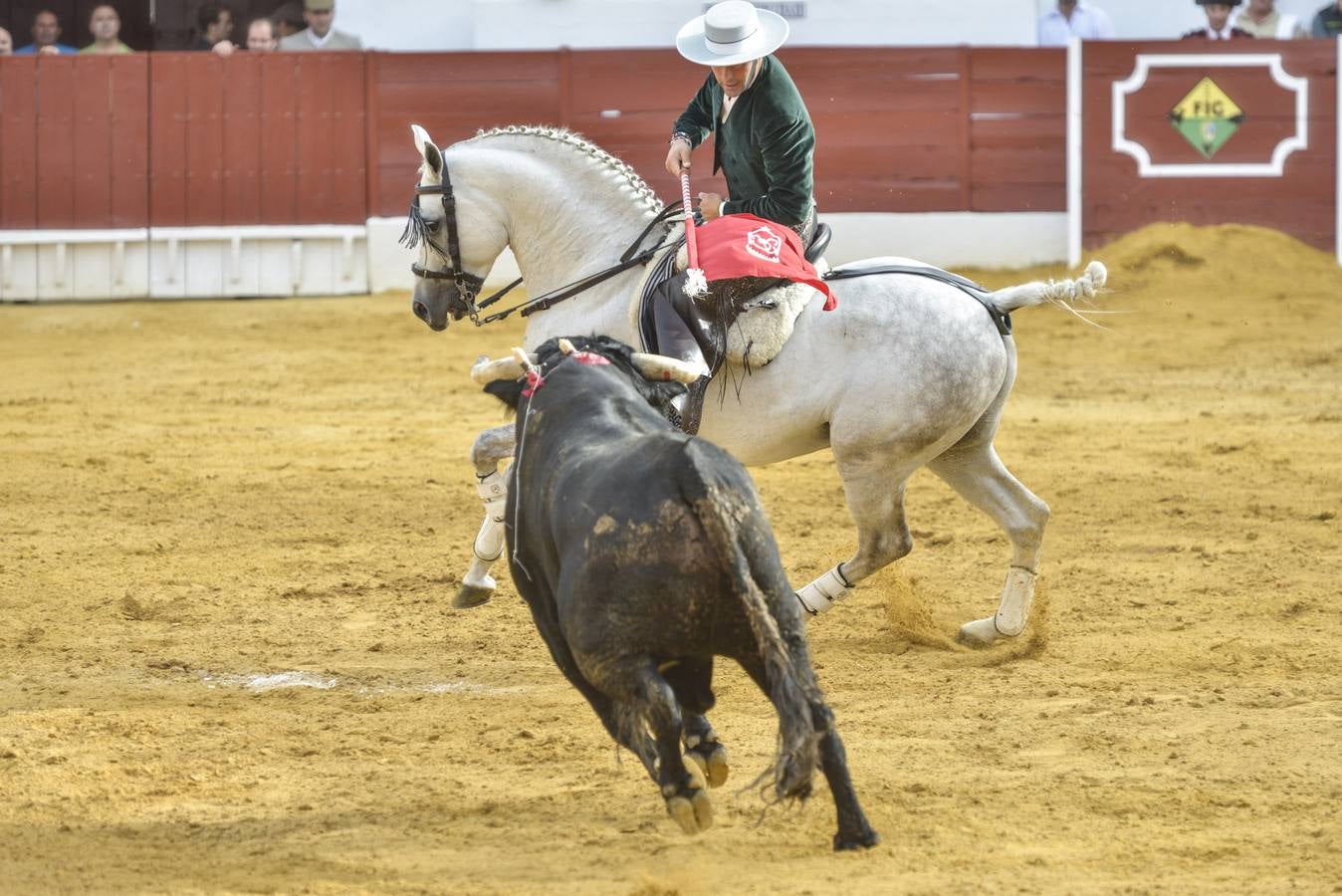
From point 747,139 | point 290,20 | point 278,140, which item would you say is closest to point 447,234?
point 747,139

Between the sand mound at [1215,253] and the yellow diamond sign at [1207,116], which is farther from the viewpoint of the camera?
the yellow diamond sign at [1207,116]

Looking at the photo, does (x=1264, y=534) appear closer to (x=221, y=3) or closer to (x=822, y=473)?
(x=822, y=473)

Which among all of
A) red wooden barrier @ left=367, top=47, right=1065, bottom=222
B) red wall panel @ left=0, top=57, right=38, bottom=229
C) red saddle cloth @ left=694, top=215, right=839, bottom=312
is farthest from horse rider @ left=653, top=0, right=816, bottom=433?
red wall panel @ left=0, top=57, right=38, bottom=229

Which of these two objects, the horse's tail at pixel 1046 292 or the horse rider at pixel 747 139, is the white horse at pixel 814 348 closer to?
the horse's tail at pixel 1046 292

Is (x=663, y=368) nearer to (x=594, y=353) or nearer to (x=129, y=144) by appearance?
(x=594, y=353)

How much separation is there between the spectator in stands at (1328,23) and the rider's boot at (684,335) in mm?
10425

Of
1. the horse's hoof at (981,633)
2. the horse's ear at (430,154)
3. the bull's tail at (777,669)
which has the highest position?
the horse's ear at (430,154)

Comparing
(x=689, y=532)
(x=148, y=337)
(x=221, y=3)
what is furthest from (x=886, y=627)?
(x=221, y=3)

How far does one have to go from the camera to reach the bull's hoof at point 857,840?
3926 millimetres

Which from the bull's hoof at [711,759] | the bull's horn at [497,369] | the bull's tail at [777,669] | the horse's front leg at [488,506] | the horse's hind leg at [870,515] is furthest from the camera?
the horse's hind leg at [870,515]

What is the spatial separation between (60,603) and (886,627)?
9.91 feet

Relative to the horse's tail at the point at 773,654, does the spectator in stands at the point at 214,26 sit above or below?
above

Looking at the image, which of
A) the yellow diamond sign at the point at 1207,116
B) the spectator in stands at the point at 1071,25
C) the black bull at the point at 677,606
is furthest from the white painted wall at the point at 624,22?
the black bull at the point at 677,606

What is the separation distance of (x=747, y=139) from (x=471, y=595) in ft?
6.03
